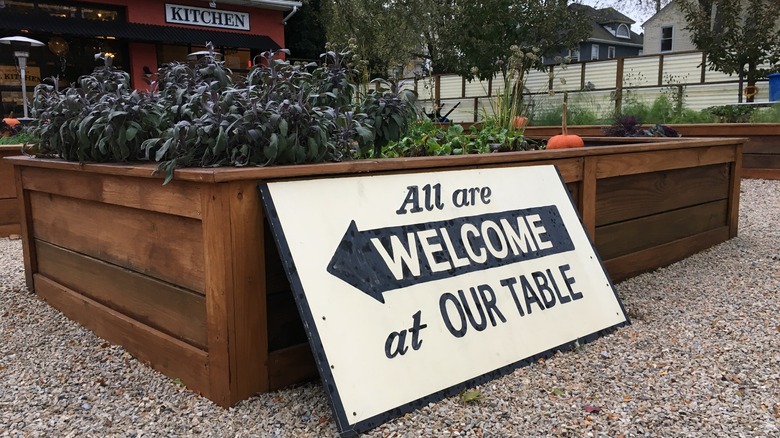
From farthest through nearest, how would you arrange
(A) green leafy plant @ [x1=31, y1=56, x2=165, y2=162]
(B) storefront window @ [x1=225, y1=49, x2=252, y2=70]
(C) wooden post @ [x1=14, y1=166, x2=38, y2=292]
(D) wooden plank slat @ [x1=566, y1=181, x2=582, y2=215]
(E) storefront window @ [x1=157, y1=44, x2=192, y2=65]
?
1. (B) storefront window @ [x1=225, y1=49, x2=252, y2=70]
2. (E) storefront window @ [x1=157, y1=44, x2=192, y2=65]
3. (C) wooden post @ [x1=14, y1=166, x2=38, y2=292]
4. (D) wooden plank slat @ [x1=566, y1=181, x2=582, y2=215]
5. (A) green leafy plant @ [x1=31, y1=56, x2=165, y2=162]

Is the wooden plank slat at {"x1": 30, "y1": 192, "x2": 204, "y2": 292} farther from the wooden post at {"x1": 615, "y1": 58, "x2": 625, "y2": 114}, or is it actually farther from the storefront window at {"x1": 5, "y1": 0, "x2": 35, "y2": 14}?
the storefront window at {"x1": 5, "y1": 0, "x2": 35, "y2": 14}

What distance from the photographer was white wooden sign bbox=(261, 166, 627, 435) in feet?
6.86

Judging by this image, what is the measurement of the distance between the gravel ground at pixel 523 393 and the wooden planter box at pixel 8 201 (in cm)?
273

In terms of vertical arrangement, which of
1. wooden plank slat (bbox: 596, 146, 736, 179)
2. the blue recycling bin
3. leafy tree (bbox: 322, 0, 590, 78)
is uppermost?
leafy tree (bbox: 322, 0, 590, 78)

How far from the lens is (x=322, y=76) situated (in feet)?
10.6

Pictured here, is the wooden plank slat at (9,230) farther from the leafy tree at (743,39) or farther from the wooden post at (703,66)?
the wooden post at (703,66)

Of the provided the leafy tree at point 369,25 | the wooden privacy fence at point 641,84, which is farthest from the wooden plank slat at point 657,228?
the leafy tree at point 369,25

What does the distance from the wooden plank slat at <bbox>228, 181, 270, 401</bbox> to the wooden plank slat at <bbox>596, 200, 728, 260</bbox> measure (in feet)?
6.90

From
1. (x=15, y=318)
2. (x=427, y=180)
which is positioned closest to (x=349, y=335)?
(x=427, y=180)

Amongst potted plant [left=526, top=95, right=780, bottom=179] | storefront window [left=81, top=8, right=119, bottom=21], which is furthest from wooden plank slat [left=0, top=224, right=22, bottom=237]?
storefront window [left=81, top=8, right=119, bottom=21]

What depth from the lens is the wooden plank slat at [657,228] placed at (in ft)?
12.1

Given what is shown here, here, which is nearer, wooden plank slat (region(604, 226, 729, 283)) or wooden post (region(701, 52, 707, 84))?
wooden plank slat (region(604, 226, 729, 283))

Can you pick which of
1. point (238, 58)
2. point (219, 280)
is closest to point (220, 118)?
point (219, 280)

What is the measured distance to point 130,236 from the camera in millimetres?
2613
